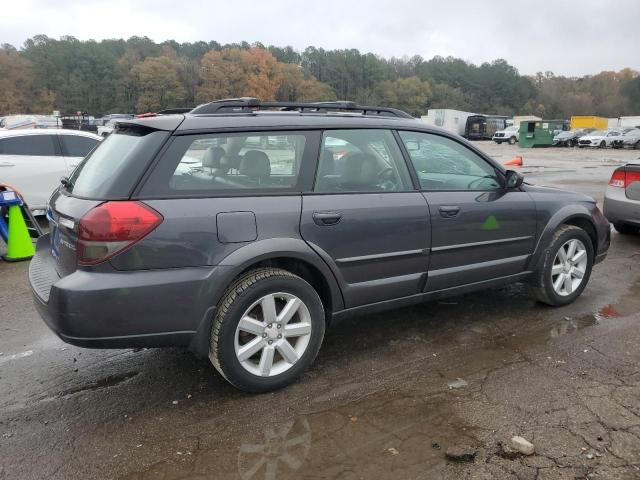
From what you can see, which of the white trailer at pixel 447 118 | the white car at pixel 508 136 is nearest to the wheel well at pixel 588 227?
the white car at pixel 508 136

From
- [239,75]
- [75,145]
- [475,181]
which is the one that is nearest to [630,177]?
[475,181]

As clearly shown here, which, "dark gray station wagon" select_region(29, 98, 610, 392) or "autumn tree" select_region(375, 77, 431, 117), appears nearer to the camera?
"dark gray station wagon" select_region(29, 98, 610, 392)

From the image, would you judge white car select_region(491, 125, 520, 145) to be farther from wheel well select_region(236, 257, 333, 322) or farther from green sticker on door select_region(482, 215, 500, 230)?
wheel well select_region(236, 257, 333, 322)

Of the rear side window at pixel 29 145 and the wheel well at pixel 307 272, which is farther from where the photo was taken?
the rear side window at pixel 29 145

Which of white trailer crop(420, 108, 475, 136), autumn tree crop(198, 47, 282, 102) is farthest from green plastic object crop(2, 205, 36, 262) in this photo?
autumn tree crop(198, 47, 282, 102)

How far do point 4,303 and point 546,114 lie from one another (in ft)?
454

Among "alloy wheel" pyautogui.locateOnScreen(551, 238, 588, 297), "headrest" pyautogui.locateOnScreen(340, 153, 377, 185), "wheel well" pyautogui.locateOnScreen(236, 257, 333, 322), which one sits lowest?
"alloy wheel" pyautogui.locateOnScreen(551, 238, 588, 297)

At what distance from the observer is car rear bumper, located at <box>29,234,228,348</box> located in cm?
270

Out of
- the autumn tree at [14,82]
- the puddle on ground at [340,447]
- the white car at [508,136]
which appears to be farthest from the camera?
the autumn tree at [14,82]

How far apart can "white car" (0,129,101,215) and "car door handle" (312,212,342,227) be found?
249 inches

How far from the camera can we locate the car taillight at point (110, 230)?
2.70 m

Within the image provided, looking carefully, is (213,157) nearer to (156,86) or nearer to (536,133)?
(536,133)

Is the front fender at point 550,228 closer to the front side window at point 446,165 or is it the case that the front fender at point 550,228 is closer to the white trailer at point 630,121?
the front side window at point 446,165

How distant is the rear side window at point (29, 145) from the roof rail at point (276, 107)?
586 cm
